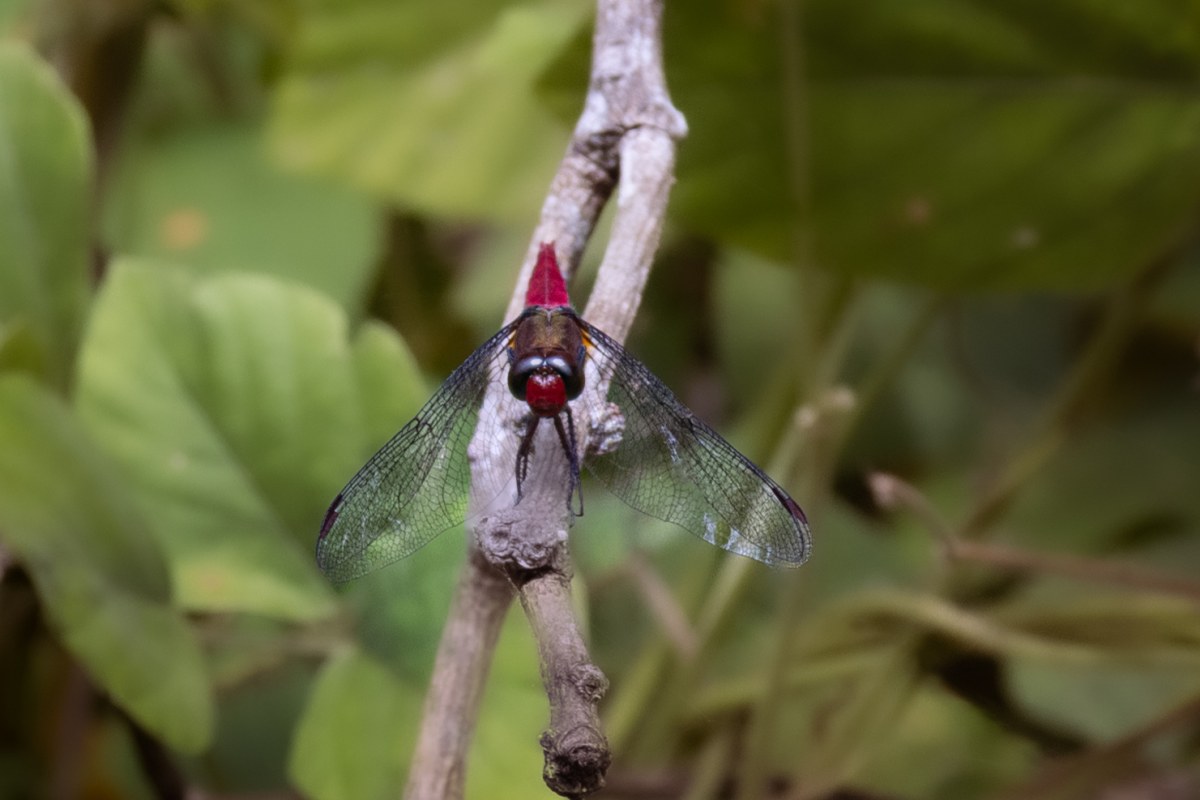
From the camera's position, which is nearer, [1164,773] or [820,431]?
[820,431]

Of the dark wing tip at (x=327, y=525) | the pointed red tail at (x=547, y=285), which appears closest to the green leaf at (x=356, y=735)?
Answer: the dark wing tip at (x=327, y=525)

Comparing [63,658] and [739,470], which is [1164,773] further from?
[63,658]

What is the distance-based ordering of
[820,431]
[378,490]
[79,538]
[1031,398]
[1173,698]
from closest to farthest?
[378,490] → [79,538] → [820,431] → [1173,698] → [1031,398]

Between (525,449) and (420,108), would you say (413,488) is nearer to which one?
(525,449)

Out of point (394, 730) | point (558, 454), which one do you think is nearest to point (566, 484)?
point (558, 454)

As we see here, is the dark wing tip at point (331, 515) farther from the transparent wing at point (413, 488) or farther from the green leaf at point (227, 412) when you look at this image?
the green leaf at point (227, 412)

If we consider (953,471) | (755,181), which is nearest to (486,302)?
(755,181)

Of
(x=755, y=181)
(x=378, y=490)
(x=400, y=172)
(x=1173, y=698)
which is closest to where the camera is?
(x=378, y=490)
